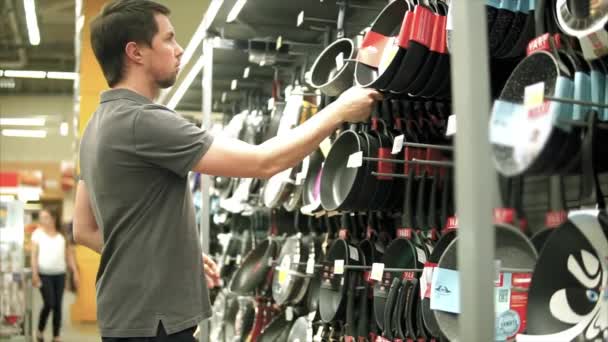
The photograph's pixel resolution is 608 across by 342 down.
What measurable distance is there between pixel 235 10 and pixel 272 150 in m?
1.96

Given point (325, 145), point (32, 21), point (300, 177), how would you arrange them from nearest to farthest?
point (325, 145) < point (300, 177) < point (32, 21)

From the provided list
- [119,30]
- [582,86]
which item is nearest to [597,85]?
[582,86]

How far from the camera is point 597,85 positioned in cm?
139

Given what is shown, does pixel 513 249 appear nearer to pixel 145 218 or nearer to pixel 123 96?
pixel 145 218

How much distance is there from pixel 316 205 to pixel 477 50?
1.95 metres

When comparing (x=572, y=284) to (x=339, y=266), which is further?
(x=339, y=266)

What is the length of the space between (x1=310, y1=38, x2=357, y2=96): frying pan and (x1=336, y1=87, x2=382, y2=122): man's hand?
1.45 ft

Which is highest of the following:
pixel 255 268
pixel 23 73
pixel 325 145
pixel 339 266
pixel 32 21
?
pixel 32 21

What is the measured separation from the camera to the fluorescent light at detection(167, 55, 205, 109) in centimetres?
489

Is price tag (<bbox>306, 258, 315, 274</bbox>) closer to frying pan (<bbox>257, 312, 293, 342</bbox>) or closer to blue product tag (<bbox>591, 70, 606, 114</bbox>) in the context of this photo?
frying pan (<bbox>257, 312, 293, 342</bbox>)

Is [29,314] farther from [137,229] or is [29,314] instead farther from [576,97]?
[576,97]

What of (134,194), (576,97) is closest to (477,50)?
(576,97)

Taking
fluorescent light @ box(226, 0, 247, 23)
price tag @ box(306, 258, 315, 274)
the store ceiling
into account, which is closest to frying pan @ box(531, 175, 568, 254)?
the store ceiling

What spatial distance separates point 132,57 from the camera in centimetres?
205
